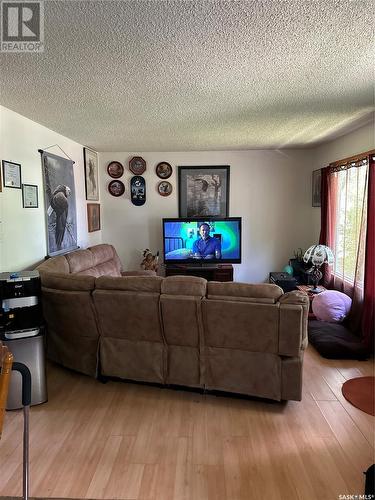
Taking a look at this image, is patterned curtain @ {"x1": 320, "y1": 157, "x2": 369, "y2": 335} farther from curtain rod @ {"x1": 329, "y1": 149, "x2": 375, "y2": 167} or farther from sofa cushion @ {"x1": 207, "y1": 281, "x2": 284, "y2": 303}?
sofa cushion @ {"x1": 207, "y1": 281, "x2": 284, "y2": 303}

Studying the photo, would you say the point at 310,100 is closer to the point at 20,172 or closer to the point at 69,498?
the point at 20,172

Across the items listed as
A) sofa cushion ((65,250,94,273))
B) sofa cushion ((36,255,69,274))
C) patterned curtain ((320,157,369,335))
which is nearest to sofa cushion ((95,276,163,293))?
sofa cushion ((36,255,69,274))

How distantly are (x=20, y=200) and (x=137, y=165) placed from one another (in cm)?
278

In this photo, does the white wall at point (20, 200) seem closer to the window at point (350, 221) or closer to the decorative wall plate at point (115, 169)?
the decorative wall plate at point (115, 169)

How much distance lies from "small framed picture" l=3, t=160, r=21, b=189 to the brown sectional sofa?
938 mm

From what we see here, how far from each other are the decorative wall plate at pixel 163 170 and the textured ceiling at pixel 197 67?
1.76m

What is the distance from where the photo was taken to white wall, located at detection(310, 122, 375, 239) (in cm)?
380

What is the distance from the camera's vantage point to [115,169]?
19.1ft

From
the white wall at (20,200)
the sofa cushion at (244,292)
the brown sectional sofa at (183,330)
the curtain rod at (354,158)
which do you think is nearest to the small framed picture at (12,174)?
the white wall at (20,200)

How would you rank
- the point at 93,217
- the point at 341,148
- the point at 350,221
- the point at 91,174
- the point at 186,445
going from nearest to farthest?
the point at 186,445 → the point at 350,221 → the point at 341,148 → the point at 91,174 → the point at 93,217

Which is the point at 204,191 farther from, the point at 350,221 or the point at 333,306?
the point at 333,306

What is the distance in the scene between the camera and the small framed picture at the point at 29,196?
11.1 feet

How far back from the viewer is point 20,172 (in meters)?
3.29

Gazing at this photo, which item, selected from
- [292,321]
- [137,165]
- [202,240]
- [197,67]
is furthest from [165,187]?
[292,321]
